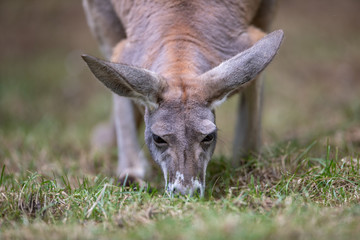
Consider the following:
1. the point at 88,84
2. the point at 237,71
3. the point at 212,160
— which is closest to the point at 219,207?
the point at 237,71

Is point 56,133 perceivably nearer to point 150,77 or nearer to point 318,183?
point 150,77

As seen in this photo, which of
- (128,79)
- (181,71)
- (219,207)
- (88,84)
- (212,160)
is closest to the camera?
(219,207)

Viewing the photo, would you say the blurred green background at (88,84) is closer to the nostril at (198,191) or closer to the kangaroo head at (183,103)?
the kangaroo head at (183,103)

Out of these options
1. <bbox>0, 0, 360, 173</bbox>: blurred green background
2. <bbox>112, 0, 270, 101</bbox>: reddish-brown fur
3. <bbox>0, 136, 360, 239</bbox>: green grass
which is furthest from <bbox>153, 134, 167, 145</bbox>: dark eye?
<bbox>0, 0, 360, 173</bbox>: blurred green background

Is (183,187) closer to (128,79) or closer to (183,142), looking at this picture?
(183,142)

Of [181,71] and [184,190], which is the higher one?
[181,71]

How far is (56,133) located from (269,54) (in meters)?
3.68

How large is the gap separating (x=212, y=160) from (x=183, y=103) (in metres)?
1.05

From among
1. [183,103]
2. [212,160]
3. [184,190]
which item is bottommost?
[212,160]

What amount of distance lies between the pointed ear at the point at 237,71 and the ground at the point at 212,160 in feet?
2.44

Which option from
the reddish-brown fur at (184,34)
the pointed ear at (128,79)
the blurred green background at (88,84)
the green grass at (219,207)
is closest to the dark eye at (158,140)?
the pointed ear at (128,79)

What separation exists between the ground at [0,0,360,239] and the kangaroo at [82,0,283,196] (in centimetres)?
28

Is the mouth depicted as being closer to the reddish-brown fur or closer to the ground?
the ground

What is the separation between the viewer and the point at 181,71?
4062 mm
